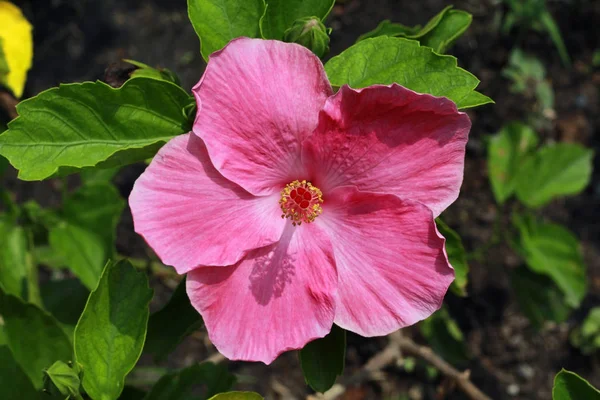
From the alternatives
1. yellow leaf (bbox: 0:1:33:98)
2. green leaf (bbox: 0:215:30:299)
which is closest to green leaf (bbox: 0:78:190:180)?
green leaf (bbox: 0:215:30:299)

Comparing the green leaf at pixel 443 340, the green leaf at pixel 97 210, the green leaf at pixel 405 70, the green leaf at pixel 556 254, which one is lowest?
the green leaf at pixel 443 340

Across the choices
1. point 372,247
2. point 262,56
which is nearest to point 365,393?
point 372,247

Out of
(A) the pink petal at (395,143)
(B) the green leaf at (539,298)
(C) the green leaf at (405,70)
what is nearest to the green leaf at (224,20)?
(C) the green leaf at (405,70)

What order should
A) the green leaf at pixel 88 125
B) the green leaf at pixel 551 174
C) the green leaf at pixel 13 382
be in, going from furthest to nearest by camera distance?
the green leaf at pixel 551 174 < the green leaf at pixel 13 382 < the green leaf at pixel 88 125

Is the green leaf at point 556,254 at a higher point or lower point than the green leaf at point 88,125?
lower

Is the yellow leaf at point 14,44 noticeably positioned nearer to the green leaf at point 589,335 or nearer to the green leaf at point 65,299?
the green leaf at point 65,299

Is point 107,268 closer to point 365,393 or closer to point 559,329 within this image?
point 365,393
